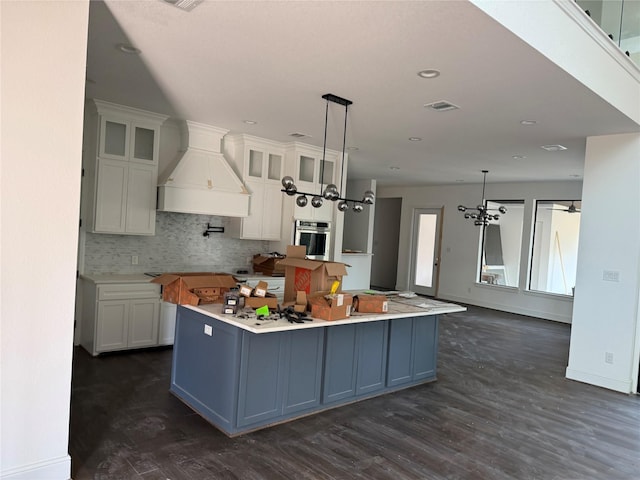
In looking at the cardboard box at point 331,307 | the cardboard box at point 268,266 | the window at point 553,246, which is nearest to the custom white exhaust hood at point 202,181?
the cardboard box at point 268,266

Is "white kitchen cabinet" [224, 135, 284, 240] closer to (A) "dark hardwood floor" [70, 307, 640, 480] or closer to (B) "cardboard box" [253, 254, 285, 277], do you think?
(B) "cardboard box" [253, 254, 285, 277]

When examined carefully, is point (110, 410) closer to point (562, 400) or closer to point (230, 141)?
point (230, 141)

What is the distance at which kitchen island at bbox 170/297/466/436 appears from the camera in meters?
3.22

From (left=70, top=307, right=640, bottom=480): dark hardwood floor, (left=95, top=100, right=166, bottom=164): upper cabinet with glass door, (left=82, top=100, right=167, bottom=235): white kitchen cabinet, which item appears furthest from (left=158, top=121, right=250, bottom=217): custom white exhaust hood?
(left=70, top=307, right=640, bottom=480): dark hardwood floor

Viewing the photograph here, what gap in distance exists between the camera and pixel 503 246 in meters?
9.71

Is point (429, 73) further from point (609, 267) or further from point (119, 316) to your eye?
point (119, 316)

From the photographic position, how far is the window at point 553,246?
350 inches

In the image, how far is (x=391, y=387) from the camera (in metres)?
4.32

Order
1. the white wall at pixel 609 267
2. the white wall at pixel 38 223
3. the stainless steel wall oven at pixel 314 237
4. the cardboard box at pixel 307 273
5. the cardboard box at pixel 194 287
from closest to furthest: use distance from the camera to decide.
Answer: the white wall at pixel 38 223 → the cardboard box at pixel 194 287 → the cardboard box at pixel 307 273 → the white wall at pixel 609 267 → the stainless steel wall oven at pixel 314 237

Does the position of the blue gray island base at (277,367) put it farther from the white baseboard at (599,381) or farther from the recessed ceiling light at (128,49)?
the white baseboard at (599,381)

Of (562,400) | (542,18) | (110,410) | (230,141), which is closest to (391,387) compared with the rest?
(562,400)

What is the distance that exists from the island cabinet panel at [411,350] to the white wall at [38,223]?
9.07 feet

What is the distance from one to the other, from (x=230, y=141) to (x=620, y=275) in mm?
4868

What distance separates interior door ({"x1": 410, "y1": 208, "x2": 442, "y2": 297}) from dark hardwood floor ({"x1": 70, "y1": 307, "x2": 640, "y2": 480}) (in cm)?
580
